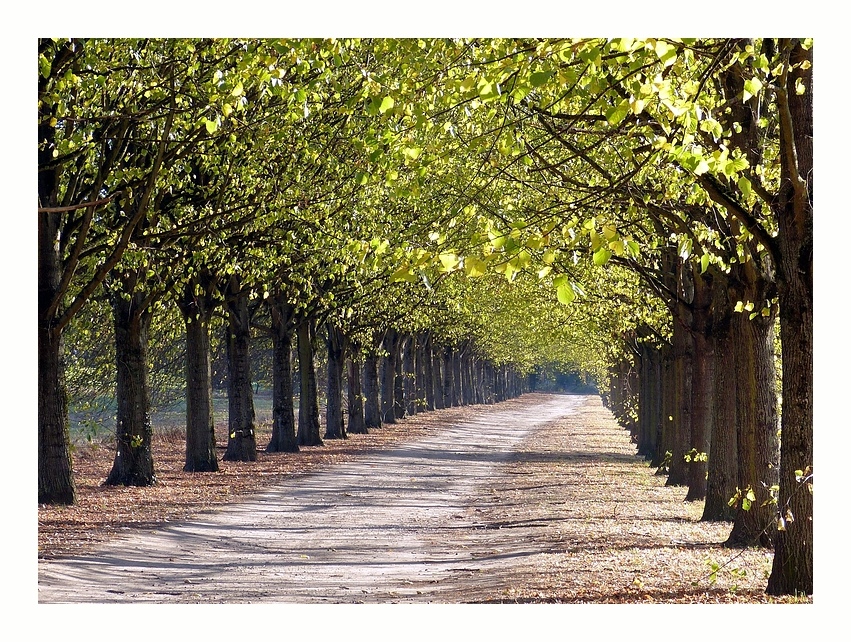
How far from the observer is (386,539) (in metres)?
15.4

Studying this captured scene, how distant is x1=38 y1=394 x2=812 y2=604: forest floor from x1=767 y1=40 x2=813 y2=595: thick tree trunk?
63 centimetres

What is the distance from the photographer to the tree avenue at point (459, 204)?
771 cm

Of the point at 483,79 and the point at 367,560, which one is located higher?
the point at 483,79

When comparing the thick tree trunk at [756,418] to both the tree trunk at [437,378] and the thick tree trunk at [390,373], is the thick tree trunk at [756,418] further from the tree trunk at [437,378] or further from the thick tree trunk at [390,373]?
the tree trunk at [437,378]

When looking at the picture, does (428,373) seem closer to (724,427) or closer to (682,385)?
(682,385)

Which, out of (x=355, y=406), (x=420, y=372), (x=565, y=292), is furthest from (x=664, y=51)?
(x=420, y=372)

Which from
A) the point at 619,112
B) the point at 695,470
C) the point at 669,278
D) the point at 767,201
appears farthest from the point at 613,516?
the point at 619,112

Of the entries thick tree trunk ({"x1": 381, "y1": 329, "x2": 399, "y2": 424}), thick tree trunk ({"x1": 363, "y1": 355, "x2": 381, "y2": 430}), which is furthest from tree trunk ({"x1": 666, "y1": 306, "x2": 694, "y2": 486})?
thick tree trunk ({"x1": 381, "y1": 329, "x2": 399, "y2": 424})

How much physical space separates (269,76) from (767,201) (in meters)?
4.99

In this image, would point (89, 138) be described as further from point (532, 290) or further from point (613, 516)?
point (532, 290)

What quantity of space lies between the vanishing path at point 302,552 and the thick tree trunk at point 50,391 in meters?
2.64

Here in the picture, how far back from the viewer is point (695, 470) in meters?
19.6

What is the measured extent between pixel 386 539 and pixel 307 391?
53.1 feet

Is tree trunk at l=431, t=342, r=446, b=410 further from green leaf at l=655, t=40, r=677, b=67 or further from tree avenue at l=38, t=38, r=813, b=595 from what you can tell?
green leaf at l=655, t=40, r=677, b=67
